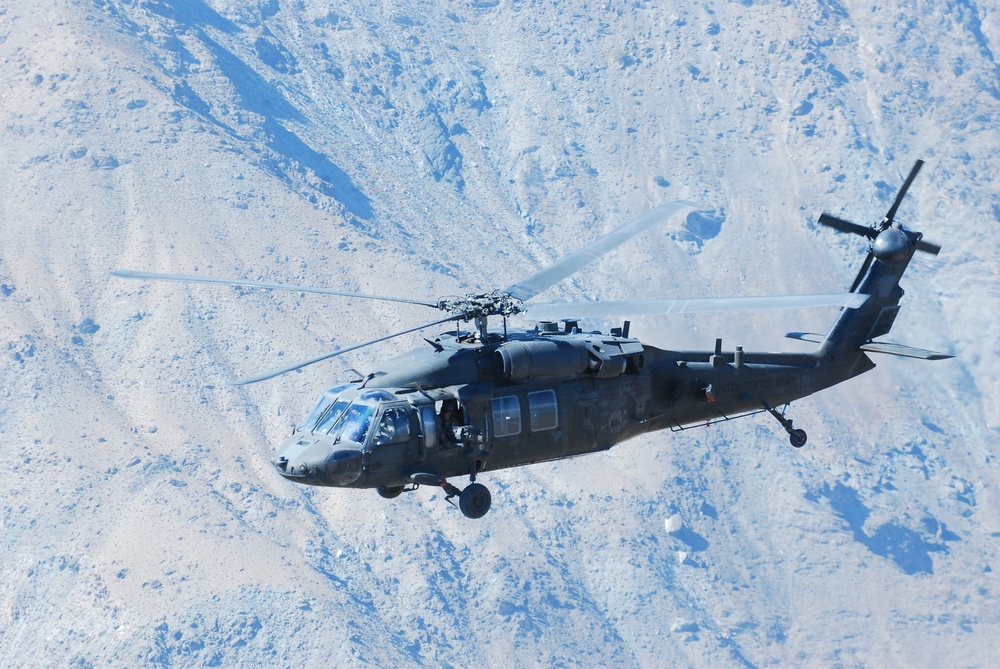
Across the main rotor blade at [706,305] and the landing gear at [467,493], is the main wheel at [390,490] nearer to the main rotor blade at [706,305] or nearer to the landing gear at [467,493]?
A: the landing gear at [467,493]

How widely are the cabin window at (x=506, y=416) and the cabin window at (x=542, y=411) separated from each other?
362 mm

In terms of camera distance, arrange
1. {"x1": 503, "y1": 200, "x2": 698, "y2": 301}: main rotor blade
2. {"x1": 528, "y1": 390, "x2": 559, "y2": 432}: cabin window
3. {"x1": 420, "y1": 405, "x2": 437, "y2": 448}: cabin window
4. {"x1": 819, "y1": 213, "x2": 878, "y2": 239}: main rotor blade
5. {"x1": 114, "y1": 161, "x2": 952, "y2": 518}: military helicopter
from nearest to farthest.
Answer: {"x1": 114, "y1": 161, "x2": 952, "y2": 518}: military helicopter, {"x1": 420, "y1": 405, "x2": 437, "y2": 448}: cabin window, {"x1": 528, "y1": 390, "x2": 559, "y2": 432}: cabin window, {"x1": 503, "y1": 200, "x2": 698, "y2": 301}: main rotor blade, {"x1": 819, "y1": 213, "x2": 878, "y2": 239}: main rotor blade

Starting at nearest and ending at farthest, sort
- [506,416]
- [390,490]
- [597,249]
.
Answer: [390,490], [506,416], [597,249]

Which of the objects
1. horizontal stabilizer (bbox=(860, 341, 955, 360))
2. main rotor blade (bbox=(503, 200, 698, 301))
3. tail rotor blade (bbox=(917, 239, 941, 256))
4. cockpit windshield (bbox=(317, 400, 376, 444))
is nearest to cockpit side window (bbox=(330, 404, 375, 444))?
cockpit windshield (bbox=(317, 400, 376, 444))

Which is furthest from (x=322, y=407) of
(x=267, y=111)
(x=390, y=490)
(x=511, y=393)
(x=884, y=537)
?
(x=267, y=111)

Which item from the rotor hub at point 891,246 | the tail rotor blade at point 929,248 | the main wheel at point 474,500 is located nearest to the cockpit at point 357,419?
the main wheel at point 474,500

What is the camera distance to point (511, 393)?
102ft

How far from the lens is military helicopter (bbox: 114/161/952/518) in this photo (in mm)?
29422

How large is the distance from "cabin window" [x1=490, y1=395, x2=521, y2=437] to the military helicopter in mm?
27

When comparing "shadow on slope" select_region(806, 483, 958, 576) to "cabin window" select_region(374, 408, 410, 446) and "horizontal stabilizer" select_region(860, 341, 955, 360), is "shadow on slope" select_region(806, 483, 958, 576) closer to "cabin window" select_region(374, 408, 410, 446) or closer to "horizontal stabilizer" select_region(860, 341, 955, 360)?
"horizontal stabilizer" select_region(860, 341, 955, 360)

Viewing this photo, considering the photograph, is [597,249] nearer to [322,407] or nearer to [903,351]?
[322,407]

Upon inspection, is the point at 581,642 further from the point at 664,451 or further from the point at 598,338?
the point at 598,338

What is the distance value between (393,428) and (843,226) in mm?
13859

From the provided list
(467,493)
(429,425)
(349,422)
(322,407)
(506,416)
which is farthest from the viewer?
(506,416)
